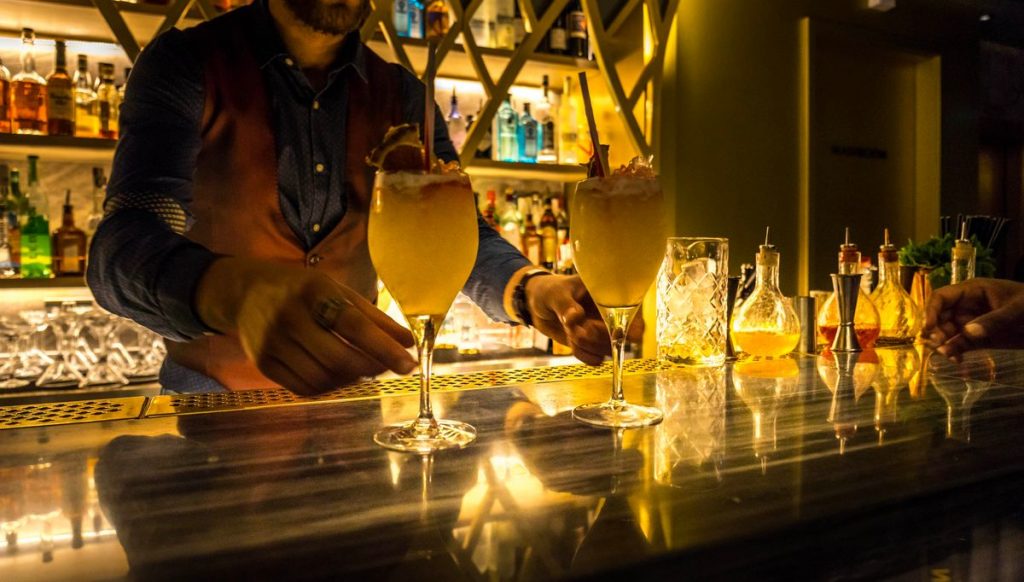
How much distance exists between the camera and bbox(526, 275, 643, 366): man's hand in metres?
0.93

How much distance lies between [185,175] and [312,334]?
969mm

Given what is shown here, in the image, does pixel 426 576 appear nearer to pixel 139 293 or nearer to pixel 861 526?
pixel 861 526

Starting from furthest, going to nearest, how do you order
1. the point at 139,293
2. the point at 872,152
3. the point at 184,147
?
1. the point at 872,152
2. the point at 184,147
3. the point at 139,293

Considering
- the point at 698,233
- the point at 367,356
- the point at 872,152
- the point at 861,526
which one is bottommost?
the point at 861,526

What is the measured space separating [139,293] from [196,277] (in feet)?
0.64

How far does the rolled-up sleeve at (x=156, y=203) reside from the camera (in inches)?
34.2

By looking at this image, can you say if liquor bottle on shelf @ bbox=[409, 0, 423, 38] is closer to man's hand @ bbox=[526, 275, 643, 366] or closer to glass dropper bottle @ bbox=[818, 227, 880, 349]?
glass dropper bottle @ bbox=[818, 227, 880, 349]

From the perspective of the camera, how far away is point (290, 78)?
1604 mm

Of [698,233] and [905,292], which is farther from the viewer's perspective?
[698,233]

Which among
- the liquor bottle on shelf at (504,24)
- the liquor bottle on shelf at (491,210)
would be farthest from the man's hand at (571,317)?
the liquor bottle on shelf at (504,24)

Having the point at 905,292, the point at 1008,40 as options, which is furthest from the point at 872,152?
the point at 905,292

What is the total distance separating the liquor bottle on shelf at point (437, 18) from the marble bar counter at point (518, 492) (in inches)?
82.6

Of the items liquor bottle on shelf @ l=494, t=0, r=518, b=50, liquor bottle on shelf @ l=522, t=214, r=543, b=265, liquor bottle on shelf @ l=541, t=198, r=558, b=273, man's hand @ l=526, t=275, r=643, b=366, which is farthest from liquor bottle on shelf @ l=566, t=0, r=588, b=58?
man's hand @ l=526, t=275, r=643, b=366

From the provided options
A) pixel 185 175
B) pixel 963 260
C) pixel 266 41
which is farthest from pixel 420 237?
pixel 963 260
